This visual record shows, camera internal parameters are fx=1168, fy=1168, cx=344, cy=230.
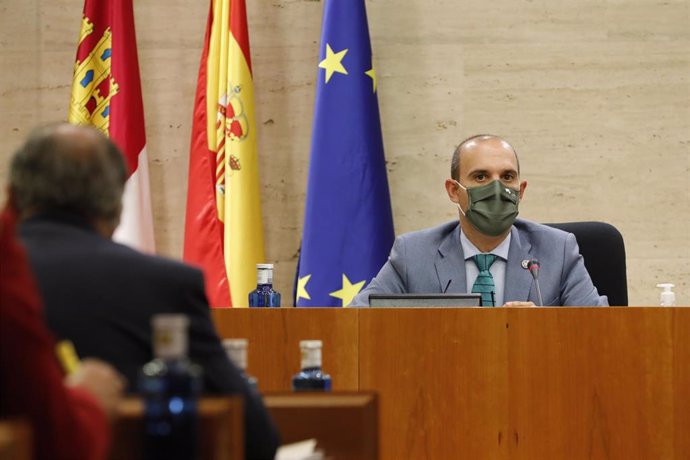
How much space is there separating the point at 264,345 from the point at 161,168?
9.06 ft

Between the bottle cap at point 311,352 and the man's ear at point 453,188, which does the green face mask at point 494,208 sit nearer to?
the man's ear at point 453,188

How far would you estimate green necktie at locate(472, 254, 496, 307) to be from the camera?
4414mm

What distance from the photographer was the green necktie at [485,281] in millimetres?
4414

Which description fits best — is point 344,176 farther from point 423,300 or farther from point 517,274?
point 423,300

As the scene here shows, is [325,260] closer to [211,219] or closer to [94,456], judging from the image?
[211,219]

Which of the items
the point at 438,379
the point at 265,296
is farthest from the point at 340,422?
the point at 265,296

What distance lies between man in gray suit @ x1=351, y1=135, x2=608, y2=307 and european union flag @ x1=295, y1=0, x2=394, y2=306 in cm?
83

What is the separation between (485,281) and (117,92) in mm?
2272

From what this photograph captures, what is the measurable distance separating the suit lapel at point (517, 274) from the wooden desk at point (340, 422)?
91.3 inches

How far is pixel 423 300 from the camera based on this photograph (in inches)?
145

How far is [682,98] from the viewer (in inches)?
234

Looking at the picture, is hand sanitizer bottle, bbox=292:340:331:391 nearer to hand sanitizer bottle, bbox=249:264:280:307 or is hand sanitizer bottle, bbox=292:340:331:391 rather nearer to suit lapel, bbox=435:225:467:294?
hand sanitizer bottle, bbox=249:264:280:307

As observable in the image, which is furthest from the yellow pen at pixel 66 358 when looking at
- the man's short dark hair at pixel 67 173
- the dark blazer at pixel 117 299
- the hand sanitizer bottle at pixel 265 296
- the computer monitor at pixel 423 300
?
the hand sanitizer bottle at pixel 265 296

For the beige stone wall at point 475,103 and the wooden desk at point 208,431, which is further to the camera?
the beige stone wall at point 475,103
